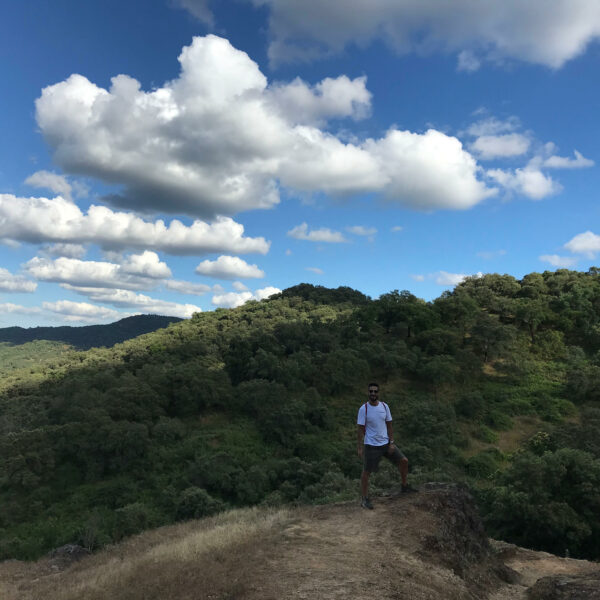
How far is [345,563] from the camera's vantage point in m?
6.43

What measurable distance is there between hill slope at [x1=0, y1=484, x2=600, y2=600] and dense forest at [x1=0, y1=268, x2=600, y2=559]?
17.1ft

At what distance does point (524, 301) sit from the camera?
56.5 m

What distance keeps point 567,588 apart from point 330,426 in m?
A: 32.8

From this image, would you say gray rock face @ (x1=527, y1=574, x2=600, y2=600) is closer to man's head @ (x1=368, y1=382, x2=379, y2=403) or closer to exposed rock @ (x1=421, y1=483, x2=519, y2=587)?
exposed rock @ (x1=421, y1=483, x2=519, y2=587)

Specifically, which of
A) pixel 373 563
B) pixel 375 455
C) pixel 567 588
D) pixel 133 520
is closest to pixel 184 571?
pixel 373 563

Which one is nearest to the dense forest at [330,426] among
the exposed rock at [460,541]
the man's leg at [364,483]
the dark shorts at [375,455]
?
the man's leg at [364,483]

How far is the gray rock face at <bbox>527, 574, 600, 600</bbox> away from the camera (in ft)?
21.1

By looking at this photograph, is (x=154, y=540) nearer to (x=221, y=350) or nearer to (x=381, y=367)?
(x=381, y=367)

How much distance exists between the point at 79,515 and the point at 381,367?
1198 inches

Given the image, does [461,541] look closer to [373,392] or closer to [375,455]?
[375,455]

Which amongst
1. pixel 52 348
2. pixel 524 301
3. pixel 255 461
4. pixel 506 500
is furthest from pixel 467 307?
pixel 52 348

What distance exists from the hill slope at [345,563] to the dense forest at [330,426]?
521cm

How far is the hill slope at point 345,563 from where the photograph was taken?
586 centimetres

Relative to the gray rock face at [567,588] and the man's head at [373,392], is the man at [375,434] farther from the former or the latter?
the gray rock face at [567,588]
